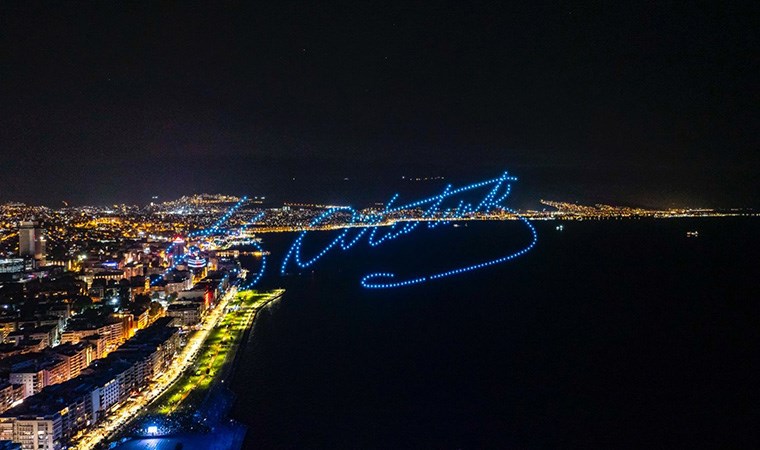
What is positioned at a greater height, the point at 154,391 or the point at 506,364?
the point at 154,391

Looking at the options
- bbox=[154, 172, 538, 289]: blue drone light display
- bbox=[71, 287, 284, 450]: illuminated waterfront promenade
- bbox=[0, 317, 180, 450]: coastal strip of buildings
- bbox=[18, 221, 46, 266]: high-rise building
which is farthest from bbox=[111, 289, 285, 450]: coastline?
bbox=[18, 221, 46, 266]: high-rise building

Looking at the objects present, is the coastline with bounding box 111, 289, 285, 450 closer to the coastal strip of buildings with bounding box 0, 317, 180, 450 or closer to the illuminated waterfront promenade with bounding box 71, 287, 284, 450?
the illuminated waterfront promenade with bounding box 71, 287, 284, 450

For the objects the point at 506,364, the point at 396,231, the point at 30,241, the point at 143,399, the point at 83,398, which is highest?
the point at 396,231

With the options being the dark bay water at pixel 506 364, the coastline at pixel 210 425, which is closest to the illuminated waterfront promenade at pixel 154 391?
the coastline at pixel 210 425

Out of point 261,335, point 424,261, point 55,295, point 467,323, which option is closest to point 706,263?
point 424,261

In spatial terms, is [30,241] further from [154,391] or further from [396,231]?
[396,231]

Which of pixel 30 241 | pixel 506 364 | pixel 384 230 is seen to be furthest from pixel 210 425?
pixel 384 230
